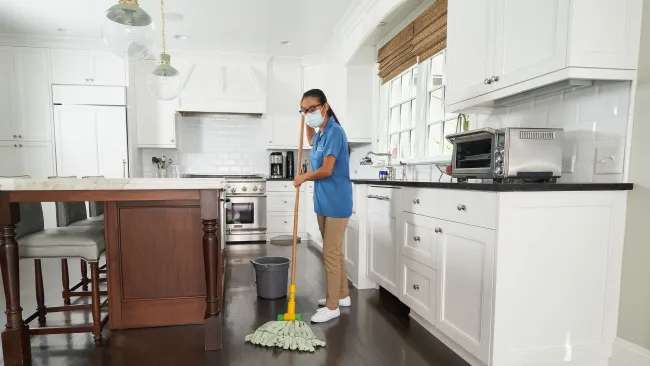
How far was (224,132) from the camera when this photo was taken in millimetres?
5469

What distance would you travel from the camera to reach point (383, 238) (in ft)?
8.63

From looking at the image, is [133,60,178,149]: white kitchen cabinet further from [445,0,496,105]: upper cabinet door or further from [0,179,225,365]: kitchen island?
[445,0,496,105]: upper cabinet door

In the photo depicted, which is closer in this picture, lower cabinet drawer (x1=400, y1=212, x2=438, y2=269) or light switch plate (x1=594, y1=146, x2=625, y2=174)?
light switch plate (x1=594, y1=146, x2=625, y2=174)

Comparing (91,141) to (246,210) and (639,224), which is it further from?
(639,224)

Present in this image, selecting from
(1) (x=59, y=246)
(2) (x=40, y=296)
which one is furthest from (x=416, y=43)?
(2) (x=40, y=296)

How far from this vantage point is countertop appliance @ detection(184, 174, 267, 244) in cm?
493

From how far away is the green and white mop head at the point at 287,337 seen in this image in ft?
6.32

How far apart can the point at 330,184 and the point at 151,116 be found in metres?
3.76

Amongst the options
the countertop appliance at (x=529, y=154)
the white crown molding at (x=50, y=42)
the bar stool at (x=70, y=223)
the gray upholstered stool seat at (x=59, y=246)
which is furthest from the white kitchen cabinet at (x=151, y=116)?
the countertop appliance at (x=529, y=154)

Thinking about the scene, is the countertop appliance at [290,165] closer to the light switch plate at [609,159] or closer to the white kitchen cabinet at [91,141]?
the white kitchen cabinet at [91,141]

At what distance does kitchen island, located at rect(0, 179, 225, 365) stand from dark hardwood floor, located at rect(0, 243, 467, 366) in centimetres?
11

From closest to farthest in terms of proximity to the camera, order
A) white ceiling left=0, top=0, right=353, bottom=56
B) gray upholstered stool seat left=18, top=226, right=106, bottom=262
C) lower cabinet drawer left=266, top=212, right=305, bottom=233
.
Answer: gray upholstered stool seat left=18, top=226, right=106, bottom=262
white ceiling left=0, top=0, right=353, bottom=56
lower cabinet drawer left=266, top=212, right=305, bottom=233

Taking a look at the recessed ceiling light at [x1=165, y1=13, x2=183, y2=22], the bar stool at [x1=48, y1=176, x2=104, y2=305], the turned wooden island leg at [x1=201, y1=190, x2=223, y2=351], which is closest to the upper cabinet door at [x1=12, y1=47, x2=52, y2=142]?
the recessed ceiling light at [x1=165, y1=13, x2=183, y2=22]

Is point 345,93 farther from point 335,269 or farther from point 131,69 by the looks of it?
point 131,69
